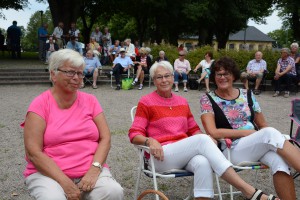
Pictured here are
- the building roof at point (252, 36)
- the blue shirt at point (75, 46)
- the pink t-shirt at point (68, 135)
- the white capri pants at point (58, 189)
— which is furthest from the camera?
the building roof at point (252, 36)

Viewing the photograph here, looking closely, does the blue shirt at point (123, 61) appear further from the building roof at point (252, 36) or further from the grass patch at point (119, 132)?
the building roof at point (252, 36)

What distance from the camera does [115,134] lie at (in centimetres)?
666

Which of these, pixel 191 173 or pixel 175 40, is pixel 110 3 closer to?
pixel 175 40

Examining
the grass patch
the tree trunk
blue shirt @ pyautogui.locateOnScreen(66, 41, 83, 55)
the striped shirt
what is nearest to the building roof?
the tree trunk

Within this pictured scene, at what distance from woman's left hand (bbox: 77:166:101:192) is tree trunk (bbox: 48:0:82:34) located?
67.0 ft

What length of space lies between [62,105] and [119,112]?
5.87 m

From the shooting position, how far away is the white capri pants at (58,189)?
2.54 meters

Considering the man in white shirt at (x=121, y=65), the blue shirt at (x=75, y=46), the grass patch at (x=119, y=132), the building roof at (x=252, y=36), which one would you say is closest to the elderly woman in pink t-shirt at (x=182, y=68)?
the man in white shirt at (x=121, y=65)

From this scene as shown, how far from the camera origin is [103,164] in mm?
Answer: 2945

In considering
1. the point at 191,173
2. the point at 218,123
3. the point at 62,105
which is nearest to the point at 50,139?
the point at 62,105

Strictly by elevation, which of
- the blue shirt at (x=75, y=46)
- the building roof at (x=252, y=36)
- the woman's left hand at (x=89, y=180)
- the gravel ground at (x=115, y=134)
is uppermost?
the building roof at (x=252, y=36)

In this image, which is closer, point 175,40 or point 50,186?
point 50,186

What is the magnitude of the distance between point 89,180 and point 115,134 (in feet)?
13.0

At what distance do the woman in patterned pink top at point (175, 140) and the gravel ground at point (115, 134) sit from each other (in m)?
0.84
